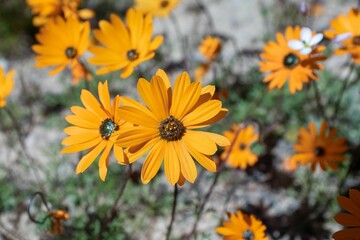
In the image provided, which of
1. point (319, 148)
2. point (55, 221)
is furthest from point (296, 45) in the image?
point (55, 221)

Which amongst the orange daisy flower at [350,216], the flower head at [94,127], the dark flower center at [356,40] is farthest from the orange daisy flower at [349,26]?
the flower head at [94,127]

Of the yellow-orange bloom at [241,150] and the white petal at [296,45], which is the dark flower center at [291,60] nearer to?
the white petal at [296,45]

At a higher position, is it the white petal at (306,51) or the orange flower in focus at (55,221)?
the white petal at (306,51)

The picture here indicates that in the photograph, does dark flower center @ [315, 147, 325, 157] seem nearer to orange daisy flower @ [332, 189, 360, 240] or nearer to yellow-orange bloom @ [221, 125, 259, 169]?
yellow-orange bloom @ [221, 125, 259, 169]

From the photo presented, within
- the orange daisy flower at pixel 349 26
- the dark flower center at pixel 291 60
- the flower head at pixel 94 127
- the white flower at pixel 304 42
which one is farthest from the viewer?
the orange daisy flower at pixel 349 26

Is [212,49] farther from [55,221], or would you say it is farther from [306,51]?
[55,221]

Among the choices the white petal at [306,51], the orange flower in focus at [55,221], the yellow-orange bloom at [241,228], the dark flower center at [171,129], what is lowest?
the yellow-orange bloom at [241,228]
